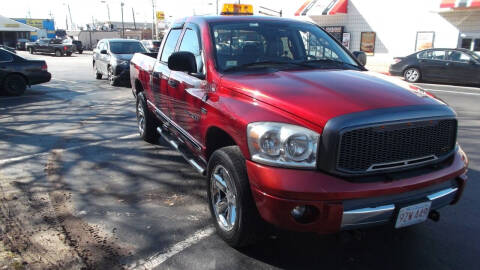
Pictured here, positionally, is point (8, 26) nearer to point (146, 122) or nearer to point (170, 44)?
point (146, 122)

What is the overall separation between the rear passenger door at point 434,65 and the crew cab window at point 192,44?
1362cm

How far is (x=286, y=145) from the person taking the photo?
2.53m

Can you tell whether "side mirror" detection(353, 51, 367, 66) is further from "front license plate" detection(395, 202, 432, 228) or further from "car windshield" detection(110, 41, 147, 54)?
"car windshield" detection(110, 41, 147, 54)

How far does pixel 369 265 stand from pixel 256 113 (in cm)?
148

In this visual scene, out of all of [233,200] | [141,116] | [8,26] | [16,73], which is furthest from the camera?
[8,26]

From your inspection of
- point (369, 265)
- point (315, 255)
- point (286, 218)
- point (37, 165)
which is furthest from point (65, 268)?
point (37, 165)

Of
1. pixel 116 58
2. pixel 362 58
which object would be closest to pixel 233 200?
pixel 362 58

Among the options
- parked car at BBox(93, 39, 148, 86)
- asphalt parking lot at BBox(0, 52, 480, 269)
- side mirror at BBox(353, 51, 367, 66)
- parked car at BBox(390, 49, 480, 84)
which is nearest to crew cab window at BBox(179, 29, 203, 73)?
asphalt parking lot at BBox(0, 52, 480, 269)

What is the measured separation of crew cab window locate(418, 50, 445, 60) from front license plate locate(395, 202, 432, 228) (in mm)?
14522

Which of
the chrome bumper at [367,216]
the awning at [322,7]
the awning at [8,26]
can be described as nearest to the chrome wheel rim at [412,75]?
the awning at [322,7]

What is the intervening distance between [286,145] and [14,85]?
12035 mm

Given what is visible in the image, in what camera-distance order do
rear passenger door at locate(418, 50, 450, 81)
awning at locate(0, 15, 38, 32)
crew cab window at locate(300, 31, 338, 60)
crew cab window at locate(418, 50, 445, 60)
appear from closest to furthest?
crew cab window at locate(300, 31, 338, 60) < rear passenger door at locate(418, 50, 450, 81) < crew cab window at locate(418, 50, 445, 60) < awning at locate(0, 15, 38, 32)

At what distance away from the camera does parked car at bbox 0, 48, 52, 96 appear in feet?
38.5

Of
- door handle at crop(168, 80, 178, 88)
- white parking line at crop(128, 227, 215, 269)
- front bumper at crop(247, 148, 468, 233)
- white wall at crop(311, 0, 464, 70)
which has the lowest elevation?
white parking line at crop(128, 227, 215, 269)
